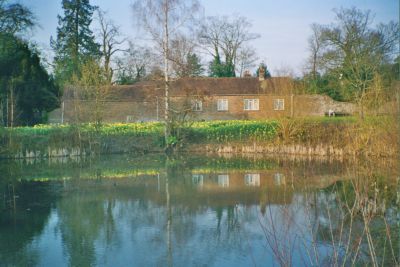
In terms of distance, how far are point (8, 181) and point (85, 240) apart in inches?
354

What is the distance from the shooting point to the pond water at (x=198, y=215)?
26.3 feet

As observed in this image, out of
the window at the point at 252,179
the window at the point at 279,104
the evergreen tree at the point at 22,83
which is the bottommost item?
the window at the point at 252,179

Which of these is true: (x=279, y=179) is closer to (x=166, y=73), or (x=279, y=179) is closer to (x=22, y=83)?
(x=166, y=73)

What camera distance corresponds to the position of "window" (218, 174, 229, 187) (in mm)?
16072

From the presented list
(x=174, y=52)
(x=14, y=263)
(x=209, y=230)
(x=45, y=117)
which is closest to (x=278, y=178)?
(x=209, y=230)

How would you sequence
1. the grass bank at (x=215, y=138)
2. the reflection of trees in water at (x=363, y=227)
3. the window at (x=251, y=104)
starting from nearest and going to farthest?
the reflection of trees in water at (x=363, y=227) → the grass bank at (x=215, y=138) → the window at (x=251, y=104)

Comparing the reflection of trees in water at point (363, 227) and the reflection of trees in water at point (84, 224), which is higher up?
the reflection of trees in water at point (363, 227)

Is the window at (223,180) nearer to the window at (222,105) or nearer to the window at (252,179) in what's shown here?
the window at (252,179)

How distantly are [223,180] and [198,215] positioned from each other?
18.5ft

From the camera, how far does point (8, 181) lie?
56.0 feet

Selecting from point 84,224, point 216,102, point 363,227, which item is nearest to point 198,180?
point 84,224

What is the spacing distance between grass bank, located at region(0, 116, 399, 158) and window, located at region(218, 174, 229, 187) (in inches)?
295

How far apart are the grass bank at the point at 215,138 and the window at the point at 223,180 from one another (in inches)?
295

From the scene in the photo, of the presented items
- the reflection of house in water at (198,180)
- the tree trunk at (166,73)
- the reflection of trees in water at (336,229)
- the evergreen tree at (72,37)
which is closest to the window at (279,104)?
the tree trunk at (166,73)
